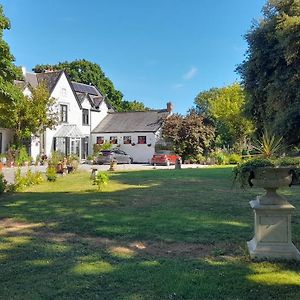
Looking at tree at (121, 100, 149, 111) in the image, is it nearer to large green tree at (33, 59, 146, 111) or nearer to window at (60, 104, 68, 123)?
large green tree at (33, 59, 146, 111)

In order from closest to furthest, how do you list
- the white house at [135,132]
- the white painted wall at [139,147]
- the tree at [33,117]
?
the tree at [33,117] → the white painted wall at [139,147] → the white house at [135,132]

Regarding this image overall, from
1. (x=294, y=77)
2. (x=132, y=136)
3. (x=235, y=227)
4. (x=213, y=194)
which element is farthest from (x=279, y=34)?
(x=132, y=136)

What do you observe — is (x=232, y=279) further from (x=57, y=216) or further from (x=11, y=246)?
(x=57, y=216)

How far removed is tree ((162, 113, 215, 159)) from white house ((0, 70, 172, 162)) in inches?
115

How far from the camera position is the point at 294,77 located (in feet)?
58.5

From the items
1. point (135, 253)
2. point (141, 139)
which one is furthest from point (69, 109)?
point (135, 253)

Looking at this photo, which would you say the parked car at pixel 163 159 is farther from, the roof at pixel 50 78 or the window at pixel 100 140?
the roof at pixel 50 78

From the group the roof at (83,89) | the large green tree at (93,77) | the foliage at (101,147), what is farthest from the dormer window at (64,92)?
the large green tree at (93,77)

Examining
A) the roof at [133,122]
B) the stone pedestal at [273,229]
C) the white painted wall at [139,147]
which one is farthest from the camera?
the roof at [133,122]

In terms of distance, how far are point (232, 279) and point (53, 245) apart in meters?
3.36

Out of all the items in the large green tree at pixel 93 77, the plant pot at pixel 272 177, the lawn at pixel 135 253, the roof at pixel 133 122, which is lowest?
the lawn at pixel 135 253

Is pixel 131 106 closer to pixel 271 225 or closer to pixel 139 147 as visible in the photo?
pixel 139 147

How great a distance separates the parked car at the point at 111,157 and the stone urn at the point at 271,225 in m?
34.6

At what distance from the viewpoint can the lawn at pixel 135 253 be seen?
4805 mm
